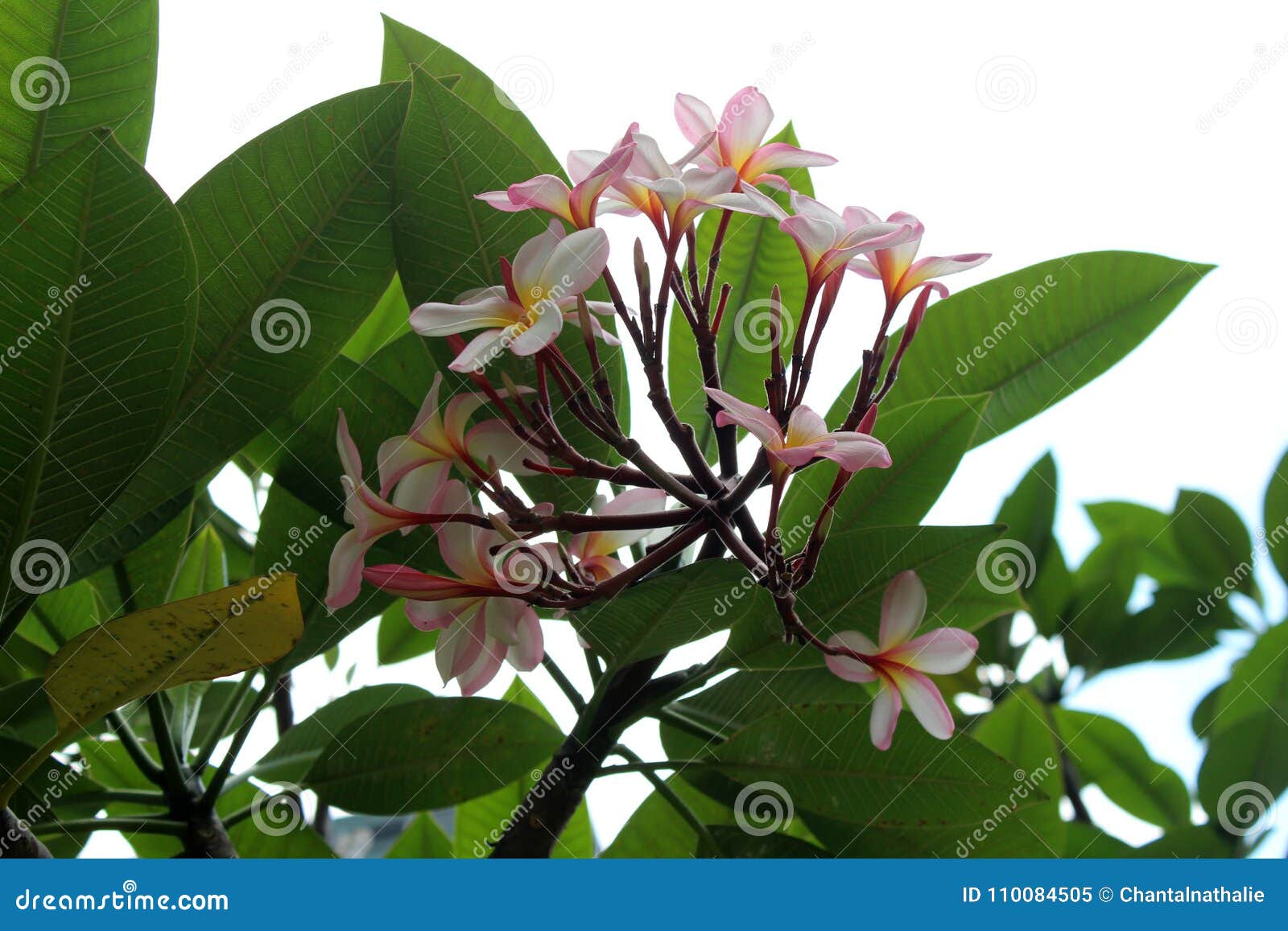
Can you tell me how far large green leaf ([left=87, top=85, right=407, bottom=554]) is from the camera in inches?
21.9

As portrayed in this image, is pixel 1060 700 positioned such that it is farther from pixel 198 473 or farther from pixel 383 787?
pixel 198 473

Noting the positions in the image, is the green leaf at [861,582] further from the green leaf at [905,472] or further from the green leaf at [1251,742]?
the green leaf at [1251,742]

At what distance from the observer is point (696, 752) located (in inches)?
29.7

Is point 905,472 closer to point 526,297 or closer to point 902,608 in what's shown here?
point 902,608

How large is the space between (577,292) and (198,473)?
0.28 meters

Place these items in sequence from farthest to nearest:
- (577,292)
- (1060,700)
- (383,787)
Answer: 1. (1060,700)
2. (383,787)
3. (577,292)

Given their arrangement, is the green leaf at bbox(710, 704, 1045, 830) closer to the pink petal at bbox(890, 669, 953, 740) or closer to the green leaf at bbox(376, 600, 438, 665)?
the pink petal at bbox(890, 669, 953, 740)

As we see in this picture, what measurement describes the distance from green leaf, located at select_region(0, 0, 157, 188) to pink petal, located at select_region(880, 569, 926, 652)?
A: 0.50m

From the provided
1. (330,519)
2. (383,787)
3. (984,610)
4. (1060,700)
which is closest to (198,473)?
(330,519)

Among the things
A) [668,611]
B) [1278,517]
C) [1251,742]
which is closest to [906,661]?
[668,611]

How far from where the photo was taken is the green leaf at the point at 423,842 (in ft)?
3.00

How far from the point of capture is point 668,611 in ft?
1.69

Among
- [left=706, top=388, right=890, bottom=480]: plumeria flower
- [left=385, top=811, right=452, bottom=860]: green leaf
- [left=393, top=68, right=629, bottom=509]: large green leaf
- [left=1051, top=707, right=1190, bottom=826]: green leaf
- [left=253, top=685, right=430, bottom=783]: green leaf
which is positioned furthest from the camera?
[left=1051, top=707, right=1190, bottom=826]: green leaf

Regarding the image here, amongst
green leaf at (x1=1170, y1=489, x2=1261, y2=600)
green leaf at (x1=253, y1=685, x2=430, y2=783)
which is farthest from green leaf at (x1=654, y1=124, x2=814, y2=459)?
green leaf at (x1=1170, y1=489, x2=1261, y2=600)
